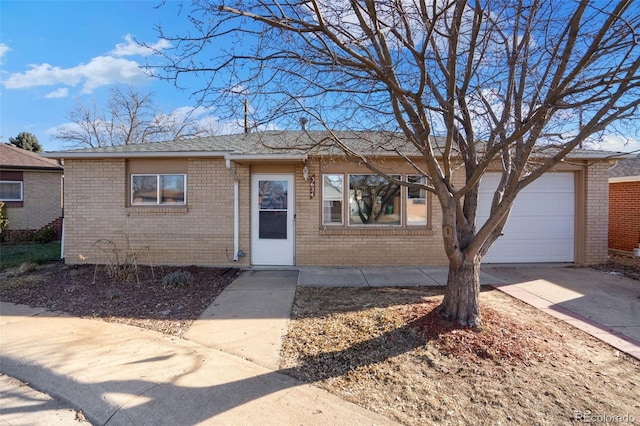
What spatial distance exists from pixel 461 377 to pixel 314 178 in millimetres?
5910

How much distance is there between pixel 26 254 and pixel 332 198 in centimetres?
959

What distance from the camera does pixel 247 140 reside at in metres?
9.69

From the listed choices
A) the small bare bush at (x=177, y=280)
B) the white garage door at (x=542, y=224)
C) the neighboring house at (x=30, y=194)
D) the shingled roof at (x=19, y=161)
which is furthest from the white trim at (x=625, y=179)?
the shingled roof at (x=19, y=161)

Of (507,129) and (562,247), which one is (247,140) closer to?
(507,129)

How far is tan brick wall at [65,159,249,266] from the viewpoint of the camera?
28.1ft

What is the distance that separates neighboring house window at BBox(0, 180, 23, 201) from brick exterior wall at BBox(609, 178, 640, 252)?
2287 centimetres

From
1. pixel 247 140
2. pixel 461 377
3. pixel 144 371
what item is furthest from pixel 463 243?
pixel 247 140

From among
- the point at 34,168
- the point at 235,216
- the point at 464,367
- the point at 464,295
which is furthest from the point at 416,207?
the point at 34,168

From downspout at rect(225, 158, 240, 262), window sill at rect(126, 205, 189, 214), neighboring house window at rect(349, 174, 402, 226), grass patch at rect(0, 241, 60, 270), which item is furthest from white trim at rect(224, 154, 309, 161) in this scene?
grass patch at rect(0, 241, 60, 270)

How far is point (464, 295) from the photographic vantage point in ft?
14.5

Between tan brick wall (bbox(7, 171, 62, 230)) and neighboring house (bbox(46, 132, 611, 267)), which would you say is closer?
neighboring house (bbox(46, 132, 611, 267))

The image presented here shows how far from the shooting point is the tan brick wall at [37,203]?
14.1m

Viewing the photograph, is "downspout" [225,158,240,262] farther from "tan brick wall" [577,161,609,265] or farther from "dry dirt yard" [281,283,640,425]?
"tan brick wall" [577,161,609,265]

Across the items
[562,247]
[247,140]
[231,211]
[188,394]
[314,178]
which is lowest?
[188,394]
